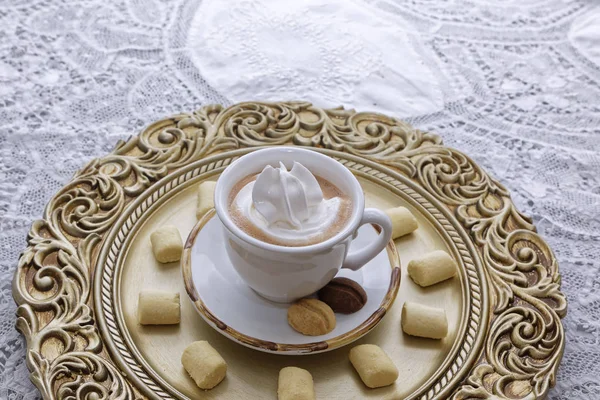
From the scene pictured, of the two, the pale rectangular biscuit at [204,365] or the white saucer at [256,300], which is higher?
the white saucer at [256,300]

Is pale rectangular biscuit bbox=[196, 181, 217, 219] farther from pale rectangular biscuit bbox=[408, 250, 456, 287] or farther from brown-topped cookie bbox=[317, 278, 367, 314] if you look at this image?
pale rectangular biscuit bbox=[408, 250, 456, 287]

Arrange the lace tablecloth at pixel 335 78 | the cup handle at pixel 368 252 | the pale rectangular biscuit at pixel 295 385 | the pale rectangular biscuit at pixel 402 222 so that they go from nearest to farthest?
the pale rectangular biscuit at pixel 295 385, the cup handle at pixel 368 252, the pale rectangular biscuit at pixel 402 222, the lace tablecloth at pixel 335 78

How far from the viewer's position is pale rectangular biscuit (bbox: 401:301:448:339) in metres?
1.13

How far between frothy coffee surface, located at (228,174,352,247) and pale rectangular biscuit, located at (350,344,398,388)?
19 cm

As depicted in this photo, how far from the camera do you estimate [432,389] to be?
3.50 ft

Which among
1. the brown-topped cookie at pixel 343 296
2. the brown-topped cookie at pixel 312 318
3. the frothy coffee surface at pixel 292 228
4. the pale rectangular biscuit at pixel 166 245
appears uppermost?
the frothy coffee surface at pixel 292 228

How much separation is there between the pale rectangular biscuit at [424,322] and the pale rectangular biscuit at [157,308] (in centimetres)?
37

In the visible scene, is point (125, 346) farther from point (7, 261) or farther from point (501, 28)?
point (501, 28)

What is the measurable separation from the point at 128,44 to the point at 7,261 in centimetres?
79

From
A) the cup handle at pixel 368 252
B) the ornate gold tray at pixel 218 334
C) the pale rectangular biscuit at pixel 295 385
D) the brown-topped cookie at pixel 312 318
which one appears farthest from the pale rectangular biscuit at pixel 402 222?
the pale rectangular biscuit at pixel 295 385

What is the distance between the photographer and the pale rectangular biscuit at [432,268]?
1.21m

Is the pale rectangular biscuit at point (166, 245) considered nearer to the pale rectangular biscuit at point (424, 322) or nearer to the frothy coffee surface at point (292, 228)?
the frothy coffee surface at point (292, 228)

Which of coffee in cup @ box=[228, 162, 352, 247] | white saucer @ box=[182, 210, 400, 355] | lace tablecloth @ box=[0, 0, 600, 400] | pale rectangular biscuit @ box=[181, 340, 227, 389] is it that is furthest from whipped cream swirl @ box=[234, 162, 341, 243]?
lace tablecloth @ box=[0, 0, 600, 400]

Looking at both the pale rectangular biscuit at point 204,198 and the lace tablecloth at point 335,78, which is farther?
the lace tablecloth at point 335,78
